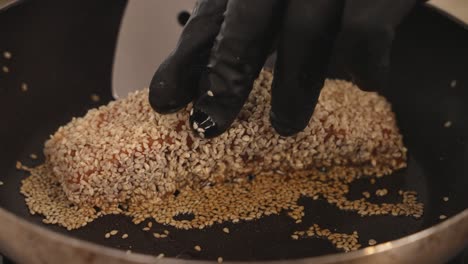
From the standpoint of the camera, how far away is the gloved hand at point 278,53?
88cm

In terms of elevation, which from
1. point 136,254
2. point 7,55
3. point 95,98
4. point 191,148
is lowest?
point 136,254

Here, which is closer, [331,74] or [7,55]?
[7,55]

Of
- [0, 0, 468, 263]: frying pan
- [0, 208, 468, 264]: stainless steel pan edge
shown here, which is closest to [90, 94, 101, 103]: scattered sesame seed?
[0, 0, 468, 263]: frying pan

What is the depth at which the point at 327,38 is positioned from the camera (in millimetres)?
970

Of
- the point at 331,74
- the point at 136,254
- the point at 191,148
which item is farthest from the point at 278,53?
the point at 331,74

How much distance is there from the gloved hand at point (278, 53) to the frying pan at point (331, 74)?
0.22m

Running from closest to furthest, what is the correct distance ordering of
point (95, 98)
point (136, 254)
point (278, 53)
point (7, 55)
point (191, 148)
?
point (136, 254) < point (278, 53) < point (191, 148) < point (7, 55) < point (95, 98)

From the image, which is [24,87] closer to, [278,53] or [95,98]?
[95,98]

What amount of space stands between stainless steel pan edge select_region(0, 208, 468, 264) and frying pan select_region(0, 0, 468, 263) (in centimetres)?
19

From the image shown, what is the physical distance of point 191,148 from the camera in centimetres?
125

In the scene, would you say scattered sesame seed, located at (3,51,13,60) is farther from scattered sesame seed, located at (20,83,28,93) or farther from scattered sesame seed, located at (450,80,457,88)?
scattered sesame seed, located at (450,80,457,88)

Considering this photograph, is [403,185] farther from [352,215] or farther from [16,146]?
[16,146]

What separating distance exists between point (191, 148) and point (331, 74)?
1.74ft

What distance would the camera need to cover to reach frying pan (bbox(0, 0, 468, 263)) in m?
1.17
